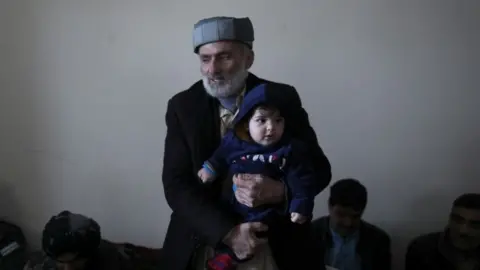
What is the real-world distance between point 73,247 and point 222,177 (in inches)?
32.2

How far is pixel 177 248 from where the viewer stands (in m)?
1.43

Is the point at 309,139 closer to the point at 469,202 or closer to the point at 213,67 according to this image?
the point at 213,67

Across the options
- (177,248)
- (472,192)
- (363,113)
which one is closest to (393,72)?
(363,113)

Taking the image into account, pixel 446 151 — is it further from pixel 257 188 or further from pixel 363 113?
pixel 257 188

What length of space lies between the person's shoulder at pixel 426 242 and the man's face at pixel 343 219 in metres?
0.30

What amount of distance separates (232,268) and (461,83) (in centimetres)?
153

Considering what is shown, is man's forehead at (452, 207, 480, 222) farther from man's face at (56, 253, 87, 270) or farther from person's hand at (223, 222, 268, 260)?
man's face at (56, 253, 87, 270)

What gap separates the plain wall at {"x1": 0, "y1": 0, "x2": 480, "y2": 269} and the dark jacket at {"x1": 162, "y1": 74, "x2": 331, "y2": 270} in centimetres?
101

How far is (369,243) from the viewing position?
2.28 meters

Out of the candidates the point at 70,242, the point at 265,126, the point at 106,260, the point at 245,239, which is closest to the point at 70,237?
the point at 70,242

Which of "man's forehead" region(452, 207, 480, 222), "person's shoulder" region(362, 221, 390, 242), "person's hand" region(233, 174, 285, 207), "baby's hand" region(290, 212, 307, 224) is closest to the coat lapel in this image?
"person's hand" region(233, 174, 285, 207)

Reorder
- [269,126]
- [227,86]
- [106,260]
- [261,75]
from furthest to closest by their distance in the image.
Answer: [261,75] < [106,260] < [227,86] < [269,126]

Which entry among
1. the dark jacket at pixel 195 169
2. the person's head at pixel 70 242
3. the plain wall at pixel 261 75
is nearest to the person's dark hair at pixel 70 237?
the person's head at pixel 70 242

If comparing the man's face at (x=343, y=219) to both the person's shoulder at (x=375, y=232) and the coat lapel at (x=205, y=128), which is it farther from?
the coat lapel at (x=205, y=128)
